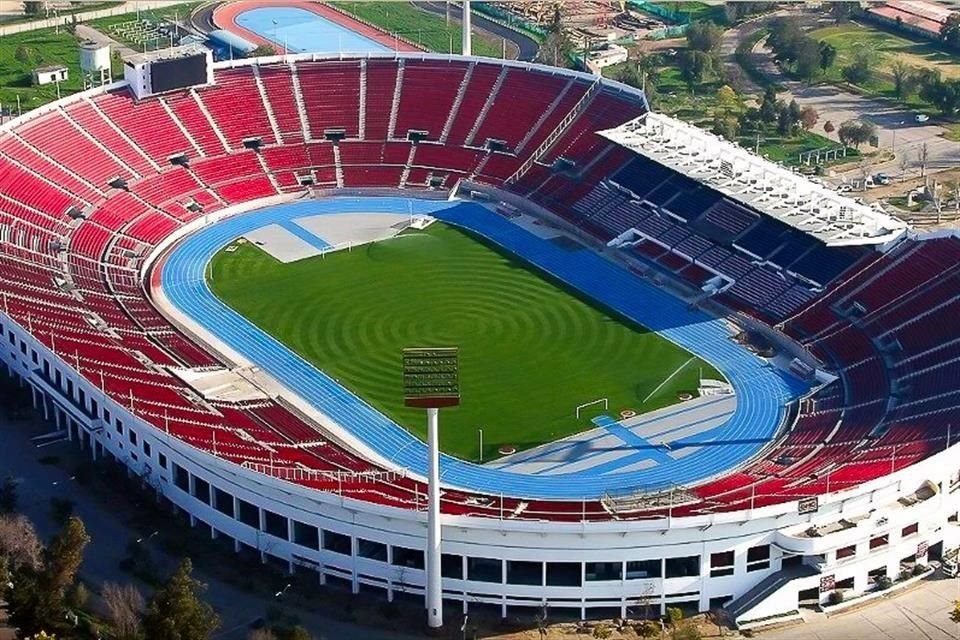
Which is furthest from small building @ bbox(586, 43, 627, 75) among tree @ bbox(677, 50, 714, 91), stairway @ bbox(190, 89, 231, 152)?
stairway @ bbox(190, 89, 231, 152)

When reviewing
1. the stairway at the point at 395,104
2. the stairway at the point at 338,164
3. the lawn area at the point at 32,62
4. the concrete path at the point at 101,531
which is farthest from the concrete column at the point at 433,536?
the lawn area at the point at 32,62

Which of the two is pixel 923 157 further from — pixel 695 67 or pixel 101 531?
pixel 101 531

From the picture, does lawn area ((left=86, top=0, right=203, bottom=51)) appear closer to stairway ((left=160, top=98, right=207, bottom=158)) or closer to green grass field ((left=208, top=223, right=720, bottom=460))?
stairway ((left=160, top=98, right=207, bottom=158))

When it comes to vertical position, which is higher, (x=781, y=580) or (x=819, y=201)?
(x=819, y=201)

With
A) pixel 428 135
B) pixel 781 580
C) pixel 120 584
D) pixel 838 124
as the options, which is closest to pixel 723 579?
pixel 781 580

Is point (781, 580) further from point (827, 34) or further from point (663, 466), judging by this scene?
point (827, 34)

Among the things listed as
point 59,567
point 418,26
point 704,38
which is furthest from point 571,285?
point 418,26

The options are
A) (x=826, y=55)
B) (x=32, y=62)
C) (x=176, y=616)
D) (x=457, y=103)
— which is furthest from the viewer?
(x=32, y=62)

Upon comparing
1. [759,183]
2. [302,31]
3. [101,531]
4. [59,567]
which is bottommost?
[101,531]
